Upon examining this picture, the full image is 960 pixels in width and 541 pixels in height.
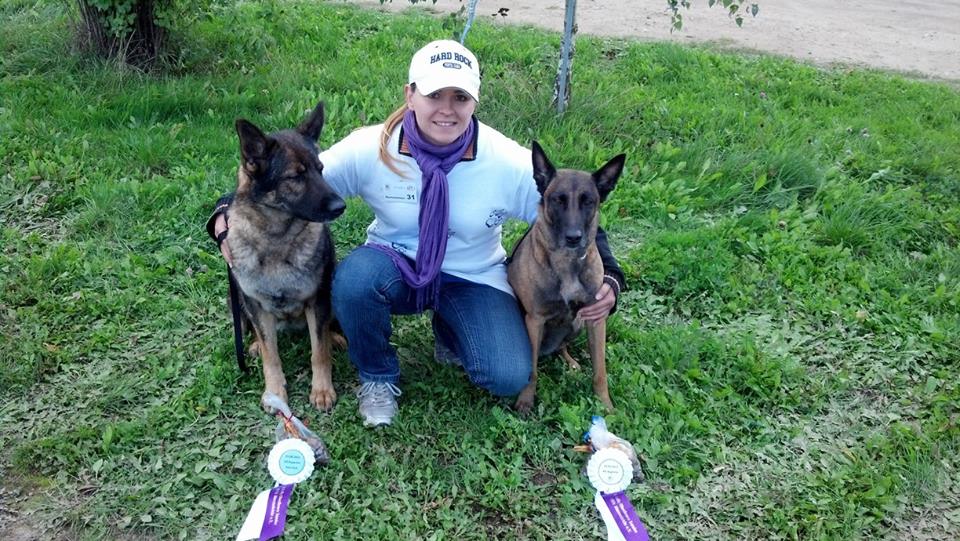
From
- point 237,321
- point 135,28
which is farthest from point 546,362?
point 135,28

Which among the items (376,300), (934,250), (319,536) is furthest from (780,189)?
(319,536)

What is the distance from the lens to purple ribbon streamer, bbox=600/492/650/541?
294 cm

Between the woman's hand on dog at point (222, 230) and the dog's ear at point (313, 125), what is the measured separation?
0.58 meters

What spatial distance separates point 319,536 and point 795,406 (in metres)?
2.35

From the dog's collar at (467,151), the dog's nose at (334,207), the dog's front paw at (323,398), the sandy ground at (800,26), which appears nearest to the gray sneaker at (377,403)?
the dog's front paw at (323,398)

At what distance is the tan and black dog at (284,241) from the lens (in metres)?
3.23

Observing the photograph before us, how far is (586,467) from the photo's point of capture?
3223mm

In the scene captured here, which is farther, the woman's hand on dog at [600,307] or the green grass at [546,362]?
the woman's hand on dog at [600,307]

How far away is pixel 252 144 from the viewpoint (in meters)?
3.14

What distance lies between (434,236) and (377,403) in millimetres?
843

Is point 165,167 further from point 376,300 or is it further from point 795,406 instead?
point 795,406

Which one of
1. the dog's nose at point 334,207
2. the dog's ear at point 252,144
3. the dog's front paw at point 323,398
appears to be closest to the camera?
the dog's ear at point 252,144

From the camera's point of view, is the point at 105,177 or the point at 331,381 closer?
the point at 331,381

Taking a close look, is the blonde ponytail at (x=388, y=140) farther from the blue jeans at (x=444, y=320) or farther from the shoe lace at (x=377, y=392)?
the shoe lace at (x=377, y=392)
